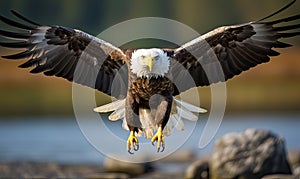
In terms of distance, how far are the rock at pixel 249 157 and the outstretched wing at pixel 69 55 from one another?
1588mm

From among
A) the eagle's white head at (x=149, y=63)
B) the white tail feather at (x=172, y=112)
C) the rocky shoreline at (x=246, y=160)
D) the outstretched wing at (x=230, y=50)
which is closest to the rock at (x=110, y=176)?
the rocky shoreline at (x=246, y=160)

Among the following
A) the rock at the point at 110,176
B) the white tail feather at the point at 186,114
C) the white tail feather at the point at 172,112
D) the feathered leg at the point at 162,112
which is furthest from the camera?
the rock at the point at 110,176

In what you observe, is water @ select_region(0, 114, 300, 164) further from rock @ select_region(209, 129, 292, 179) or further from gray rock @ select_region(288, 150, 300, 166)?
rock @ select_region(209, 129, 292, 179)

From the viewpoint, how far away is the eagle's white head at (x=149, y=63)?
854cm

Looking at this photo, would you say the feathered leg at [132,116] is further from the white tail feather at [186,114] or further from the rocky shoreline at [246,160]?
the rocky shoreline at [246,160]

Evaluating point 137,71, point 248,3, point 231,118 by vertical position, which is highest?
point 248,3

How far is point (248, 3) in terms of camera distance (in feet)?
229

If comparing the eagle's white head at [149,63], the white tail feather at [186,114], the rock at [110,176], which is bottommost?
the rock at [110,176]

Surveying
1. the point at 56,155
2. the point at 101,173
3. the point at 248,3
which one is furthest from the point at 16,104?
the point at 248,3

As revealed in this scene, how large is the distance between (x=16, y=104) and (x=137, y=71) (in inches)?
759

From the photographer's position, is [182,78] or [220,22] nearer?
[182,78]

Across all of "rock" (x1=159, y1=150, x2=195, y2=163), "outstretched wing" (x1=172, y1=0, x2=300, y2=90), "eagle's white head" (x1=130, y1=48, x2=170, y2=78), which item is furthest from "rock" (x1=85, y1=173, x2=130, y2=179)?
"eagle's white head" (x1=130, y1=48, x2=170, y2=78)

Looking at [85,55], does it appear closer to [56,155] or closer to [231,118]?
[56,155]

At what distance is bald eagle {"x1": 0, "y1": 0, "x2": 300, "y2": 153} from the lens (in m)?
8.73
